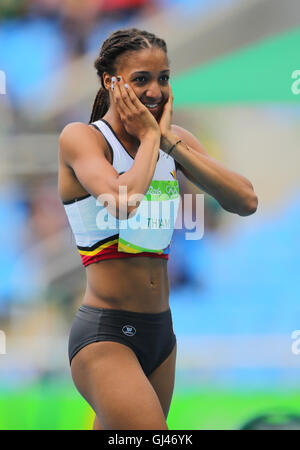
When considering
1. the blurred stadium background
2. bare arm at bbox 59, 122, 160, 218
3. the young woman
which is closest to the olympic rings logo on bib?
the young woman

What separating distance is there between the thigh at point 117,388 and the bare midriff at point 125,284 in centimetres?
17

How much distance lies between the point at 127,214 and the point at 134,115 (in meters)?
0.38

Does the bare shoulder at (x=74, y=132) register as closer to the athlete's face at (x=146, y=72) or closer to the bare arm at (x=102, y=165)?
the bare arm at (x=102, y=165)

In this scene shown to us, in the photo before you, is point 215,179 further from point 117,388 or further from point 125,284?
point 117,388

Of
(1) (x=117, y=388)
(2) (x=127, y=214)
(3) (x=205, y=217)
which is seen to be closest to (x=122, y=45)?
(2) (x=127, y=214)

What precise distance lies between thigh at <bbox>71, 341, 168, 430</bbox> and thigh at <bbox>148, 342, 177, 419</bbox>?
10.3 inches

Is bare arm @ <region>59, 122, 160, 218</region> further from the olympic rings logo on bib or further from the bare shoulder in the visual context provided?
the olympic rings logo on bib

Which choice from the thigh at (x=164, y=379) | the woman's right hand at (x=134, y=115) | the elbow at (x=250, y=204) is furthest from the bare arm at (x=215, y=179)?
the thigh at (x=164, y=379)

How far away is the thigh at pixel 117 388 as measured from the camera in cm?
222

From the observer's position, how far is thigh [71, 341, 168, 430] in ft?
7.28
